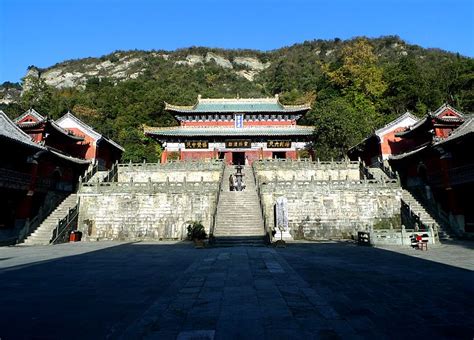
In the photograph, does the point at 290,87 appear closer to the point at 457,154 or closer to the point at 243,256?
the point at 457,154

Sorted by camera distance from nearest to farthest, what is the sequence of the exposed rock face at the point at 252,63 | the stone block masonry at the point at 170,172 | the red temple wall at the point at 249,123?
the stone block masonry at the point at 170,172 → the red temple wall at the point at 249,123 → the exposed rock face at the point at 252,63

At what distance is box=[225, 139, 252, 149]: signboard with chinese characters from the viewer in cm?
3862

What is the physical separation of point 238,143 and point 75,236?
22.0m

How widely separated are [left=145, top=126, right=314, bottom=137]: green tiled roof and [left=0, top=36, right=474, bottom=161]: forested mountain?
8.19ft

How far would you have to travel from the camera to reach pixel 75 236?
71.5ft

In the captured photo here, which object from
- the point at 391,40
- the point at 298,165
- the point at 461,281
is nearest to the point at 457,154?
the point at 298,165

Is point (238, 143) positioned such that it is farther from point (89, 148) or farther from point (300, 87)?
point (300, 87)

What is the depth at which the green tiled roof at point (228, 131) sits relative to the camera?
37.3 meters

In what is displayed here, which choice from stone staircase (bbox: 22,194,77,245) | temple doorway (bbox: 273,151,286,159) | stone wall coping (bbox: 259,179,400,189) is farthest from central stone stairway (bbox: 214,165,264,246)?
temple doorway (bbox: 273,151,286,159)

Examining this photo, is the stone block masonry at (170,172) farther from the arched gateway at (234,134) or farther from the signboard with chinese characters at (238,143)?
the signboard with chinese characters at (238,143)

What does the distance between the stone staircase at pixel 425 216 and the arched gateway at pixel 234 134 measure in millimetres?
15697

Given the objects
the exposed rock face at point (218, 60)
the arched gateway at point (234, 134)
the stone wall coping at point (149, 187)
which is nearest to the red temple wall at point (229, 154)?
the arched gateway at point (234, 134)

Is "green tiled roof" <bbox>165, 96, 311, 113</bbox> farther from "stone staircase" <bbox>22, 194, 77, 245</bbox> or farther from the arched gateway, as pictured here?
"stone staircase" <bbox>22, 194, 77, 245</bbox>

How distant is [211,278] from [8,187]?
1862 centimetres
